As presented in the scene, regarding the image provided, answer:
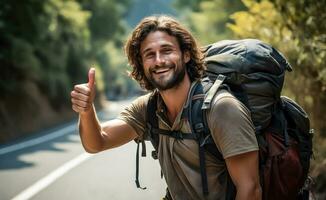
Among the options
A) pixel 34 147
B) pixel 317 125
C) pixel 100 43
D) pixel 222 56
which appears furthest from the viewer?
pixel 100 43

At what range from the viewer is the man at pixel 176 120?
250 cm

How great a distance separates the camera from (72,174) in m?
8.83

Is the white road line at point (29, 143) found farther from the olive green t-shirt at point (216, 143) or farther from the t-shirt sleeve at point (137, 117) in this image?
the olive green t-shirt at point (216, 143)

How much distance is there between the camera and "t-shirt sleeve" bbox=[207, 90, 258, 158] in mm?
2475

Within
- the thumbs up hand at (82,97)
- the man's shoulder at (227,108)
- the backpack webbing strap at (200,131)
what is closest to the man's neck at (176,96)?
the backpack webbing strap at (200,131)

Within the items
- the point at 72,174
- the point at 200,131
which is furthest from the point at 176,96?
the point at 72,174

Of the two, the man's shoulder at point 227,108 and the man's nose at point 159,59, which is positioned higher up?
the man's nose at point 159,59

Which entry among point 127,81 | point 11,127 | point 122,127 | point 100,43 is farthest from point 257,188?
point 127,81

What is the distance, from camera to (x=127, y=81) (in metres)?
101

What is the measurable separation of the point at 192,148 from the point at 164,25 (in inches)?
30.6

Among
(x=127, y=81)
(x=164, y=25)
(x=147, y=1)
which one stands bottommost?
(x=127, y=81)

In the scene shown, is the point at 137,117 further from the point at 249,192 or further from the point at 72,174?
the point at 72,174

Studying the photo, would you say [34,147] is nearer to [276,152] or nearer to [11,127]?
[11,127]

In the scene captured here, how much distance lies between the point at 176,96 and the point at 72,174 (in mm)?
6365
